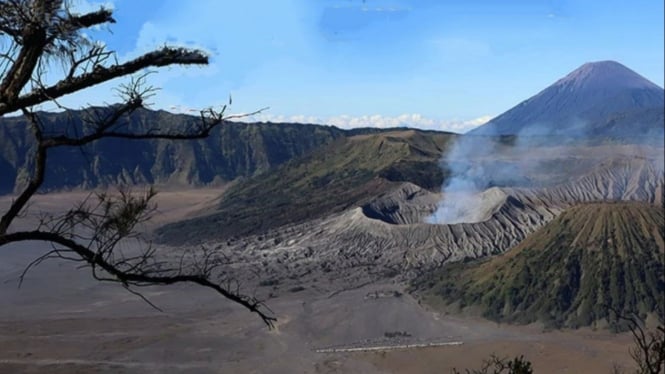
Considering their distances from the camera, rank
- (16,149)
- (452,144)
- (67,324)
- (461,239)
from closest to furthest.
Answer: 1. (67,324)
2. (461,239)
3. (452,144)
4. (16,149)

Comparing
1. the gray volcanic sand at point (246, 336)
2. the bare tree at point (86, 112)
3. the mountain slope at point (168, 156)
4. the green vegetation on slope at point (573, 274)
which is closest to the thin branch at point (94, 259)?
the bare tree at point (86, 112)

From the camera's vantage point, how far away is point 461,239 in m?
64.2

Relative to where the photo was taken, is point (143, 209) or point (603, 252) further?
point (603, 252)

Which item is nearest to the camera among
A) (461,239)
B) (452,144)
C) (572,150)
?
(461,239)

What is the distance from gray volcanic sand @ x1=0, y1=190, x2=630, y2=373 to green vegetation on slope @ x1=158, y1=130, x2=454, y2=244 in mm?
24536

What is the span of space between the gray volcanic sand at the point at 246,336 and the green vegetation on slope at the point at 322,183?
2454cm

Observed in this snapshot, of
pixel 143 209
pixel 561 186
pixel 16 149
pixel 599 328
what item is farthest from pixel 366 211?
pixel 16 149

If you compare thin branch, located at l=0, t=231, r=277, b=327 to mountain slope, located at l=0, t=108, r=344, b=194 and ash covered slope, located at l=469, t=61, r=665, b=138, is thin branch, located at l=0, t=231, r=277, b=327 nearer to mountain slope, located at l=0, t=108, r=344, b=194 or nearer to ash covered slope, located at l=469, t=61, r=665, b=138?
mountain slope, located at l=0, t=108, r=344, b=194

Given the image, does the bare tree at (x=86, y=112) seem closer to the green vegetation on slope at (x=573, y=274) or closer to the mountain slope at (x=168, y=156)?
the green vegetation on slope at (x=573, y=274)

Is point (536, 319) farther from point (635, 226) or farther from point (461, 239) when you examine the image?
point (461, 239)

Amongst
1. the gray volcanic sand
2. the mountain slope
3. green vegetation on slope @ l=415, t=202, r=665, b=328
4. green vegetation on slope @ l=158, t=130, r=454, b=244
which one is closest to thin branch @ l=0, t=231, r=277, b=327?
the gray volcanic sand

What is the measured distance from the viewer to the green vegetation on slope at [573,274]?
4797 cm

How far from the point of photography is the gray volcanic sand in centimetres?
3588

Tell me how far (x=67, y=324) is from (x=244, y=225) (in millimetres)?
37953
